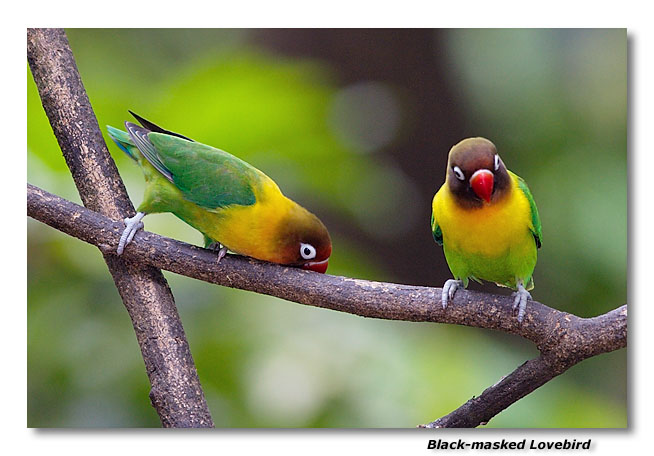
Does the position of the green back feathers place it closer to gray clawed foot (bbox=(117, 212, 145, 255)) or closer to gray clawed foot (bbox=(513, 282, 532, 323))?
gray clawed foot (bbox=(117, 212, 145, 255))

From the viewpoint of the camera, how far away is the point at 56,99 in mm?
2424

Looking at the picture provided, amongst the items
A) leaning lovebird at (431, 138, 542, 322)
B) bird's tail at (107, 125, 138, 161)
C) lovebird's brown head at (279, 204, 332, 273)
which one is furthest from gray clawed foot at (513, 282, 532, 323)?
bird's tail at (107, 125, 138, 161)

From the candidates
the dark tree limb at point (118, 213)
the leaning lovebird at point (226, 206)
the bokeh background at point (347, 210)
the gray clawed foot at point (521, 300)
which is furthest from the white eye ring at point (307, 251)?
the gray clawed foot at point (521, 300)

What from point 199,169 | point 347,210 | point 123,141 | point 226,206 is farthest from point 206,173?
point 347,210

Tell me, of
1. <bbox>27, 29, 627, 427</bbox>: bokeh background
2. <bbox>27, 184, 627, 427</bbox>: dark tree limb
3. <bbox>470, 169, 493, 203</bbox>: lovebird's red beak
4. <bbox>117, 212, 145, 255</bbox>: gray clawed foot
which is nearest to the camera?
<bbox>470, 169, 493, 203</bbox>: lovebird's red beak

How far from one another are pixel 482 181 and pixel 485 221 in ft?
0.44

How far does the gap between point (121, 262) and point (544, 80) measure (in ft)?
5.37

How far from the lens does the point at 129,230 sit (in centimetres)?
227

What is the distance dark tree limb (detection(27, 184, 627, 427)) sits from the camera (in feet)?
6.95

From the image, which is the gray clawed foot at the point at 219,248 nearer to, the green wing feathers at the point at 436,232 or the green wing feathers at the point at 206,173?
the green wing feathers at the point at 206,173

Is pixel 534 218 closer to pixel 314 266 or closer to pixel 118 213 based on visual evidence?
pixel 314 266

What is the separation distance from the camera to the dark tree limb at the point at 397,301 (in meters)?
2.12

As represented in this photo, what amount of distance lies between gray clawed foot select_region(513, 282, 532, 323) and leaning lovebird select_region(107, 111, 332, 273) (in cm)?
60
